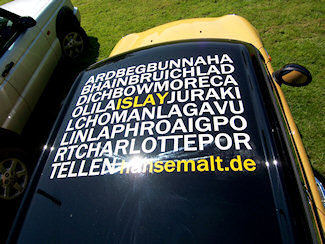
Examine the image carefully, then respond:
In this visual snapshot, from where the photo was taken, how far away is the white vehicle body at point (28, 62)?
10.3 ft

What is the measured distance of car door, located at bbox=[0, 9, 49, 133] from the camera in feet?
10.3

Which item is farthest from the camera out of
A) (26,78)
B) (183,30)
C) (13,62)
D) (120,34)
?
(120,34)

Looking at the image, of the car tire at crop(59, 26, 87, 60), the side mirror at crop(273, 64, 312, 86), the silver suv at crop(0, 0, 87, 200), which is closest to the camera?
the side mirror at crop(273, 64, 312, 86)

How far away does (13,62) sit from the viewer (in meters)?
3.29

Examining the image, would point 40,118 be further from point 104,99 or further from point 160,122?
point 160,122

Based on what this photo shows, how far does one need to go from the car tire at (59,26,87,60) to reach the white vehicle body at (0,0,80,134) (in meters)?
0.26

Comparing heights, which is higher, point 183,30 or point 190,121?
point 183,30

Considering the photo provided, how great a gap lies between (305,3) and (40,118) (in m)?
5.23

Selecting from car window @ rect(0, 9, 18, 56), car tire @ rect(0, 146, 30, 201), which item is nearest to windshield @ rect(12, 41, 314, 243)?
car tire @ rect(0, 146, 30, 201)

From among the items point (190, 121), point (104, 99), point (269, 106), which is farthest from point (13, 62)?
point (269, 106)

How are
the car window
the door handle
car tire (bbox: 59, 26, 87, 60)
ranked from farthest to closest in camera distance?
car tire (bbox: 59, 26, 87, 60) < the car window < the door handle

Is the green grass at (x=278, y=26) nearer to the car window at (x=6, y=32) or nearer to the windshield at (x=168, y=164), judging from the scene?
the windshield at (x=168, y=164)

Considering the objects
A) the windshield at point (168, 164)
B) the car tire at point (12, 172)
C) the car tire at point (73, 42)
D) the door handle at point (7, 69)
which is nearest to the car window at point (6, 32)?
the door handle at point (7, 69)

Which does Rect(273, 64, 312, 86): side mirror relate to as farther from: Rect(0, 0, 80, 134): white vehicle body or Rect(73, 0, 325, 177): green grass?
Rect(0, 0, 80, 134): white vehicle body
